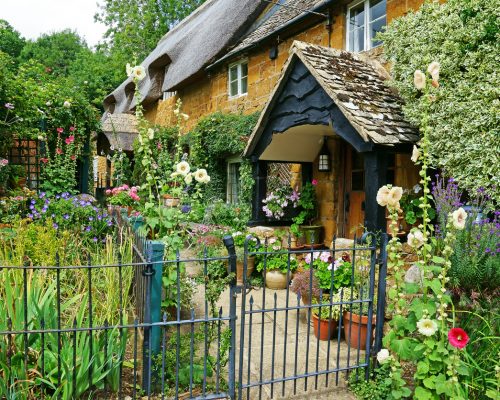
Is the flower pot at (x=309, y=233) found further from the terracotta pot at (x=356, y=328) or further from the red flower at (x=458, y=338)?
the red flower at (x=458, y=338)

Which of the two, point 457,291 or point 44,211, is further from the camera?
point 44,211

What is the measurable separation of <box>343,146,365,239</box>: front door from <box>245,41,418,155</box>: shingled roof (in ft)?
5.10

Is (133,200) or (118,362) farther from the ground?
(133,200)

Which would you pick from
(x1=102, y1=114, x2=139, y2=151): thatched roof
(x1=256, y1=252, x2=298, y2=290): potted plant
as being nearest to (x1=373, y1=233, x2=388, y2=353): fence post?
(x1=256, y1=252, x2=298, y2=290): potted plant

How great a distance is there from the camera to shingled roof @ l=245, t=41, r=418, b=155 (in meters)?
4.59

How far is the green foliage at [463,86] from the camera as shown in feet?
13.5

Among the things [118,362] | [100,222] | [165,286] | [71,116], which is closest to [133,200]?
[100,222]

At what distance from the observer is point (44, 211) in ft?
17.7

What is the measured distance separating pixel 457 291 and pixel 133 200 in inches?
199

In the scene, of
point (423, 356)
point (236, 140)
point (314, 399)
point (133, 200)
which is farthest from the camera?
point (236, 140)

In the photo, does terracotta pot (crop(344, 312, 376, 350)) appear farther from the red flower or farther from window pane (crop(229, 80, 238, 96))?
window pane (crop(229, 80, 238, 96))

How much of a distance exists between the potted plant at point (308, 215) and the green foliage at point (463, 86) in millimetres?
2757

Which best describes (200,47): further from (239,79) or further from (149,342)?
(149,342)

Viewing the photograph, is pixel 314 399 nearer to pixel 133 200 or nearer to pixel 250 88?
pixel 133 200
